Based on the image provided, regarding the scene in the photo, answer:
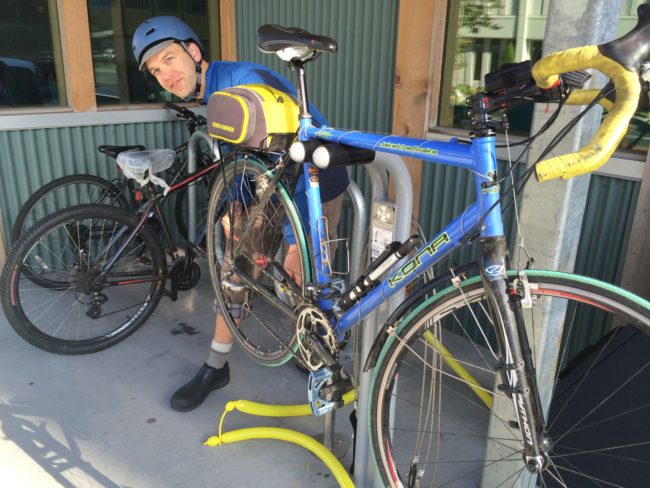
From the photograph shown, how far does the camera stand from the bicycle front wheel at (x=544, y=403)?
4.47 ft

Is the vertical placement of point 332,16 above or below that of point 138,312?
above

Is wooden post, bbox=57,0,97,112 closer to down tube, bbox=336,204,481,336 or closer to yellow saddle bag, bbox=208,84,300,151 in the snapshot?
yellow saddle bag, bbox=208,84,300,151

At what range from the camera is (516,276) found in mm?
1286

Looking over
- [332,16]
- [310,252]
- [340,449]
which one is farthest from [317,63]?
[340,449]

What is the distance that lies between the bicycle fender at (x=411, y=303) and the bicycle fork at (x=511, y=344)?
3.2 inches

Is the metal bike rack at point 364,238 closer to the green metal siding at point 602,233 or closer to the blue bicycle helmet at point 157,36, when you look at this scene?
the green metal siding at point 602,233

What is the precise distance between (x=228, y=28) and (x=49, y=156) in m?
1.54

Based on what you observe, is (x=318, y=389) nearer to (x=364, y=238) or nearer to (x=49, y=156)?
(x=364, y=238)

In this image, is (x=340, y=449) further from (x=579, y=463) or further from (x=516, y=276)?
(x=516, y=276)

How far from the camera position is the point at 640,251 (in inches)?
91.4

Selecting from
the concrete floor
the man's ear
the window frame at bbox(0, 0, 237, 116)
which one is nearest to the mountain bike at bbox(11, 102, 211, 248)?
the window frame at bbox(0, 0, 237, 116)

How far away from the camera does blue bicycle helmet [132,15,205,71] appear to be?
7.57 ft

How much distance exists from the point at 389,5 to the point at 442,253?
2179 mm

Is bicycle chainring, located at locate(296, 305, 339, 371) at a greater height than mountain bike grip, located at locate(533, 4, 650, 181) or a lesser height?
lesser
